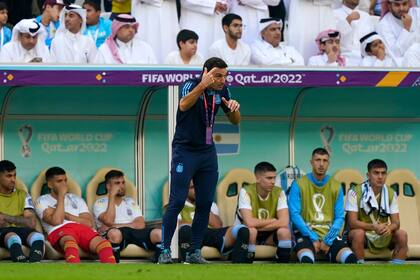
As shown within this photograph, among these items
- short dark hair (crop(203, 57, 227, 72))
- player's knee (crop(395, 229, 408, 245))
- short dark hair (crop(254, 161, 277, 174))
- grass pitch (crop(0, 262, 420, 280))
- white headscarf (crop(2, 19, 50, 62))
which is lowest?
grass pitch (crop(0, 262, 420, 280))

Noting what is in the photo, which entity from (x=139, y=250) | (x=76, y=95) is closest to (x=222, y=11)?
(x=76, y=95)

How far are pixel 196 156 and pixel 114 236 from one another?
7.98 feet

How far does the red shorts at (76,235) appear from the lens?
14664 millimetres

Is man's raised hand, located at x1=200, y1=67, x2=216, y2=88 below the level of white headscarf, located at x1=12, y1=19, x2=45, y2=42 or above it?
below

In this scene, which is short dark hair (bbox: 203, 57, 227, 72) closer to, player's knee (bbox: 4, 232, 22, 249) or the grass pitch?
the grass pitch

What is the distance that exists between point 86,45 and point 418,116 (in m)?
4.24

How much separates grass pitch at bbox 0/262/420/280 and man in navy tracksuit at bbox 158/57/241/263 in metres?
0.45

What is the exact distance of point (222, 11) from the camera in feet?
56.1

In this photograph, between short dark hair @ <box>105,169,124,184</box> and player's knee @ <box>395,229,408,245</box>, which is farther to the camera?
short dark hair @ <box>105,169,124,184</box>

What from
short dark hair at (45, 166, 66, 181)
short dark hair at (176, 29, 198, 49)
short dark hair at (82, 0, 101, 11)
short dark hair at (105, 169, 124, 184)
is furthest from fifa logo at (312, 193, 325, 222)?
short dark hair at (82, 0, 101, 11)

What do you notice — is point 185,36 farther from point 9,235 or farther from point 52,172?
point 9,235

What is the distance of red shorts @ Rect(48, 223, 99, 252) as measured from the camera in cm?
1466

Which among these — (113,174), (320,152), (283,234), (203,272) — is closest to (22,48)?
(113,174)

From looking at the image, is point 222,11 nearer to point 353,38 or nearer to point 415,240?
point 353,38
